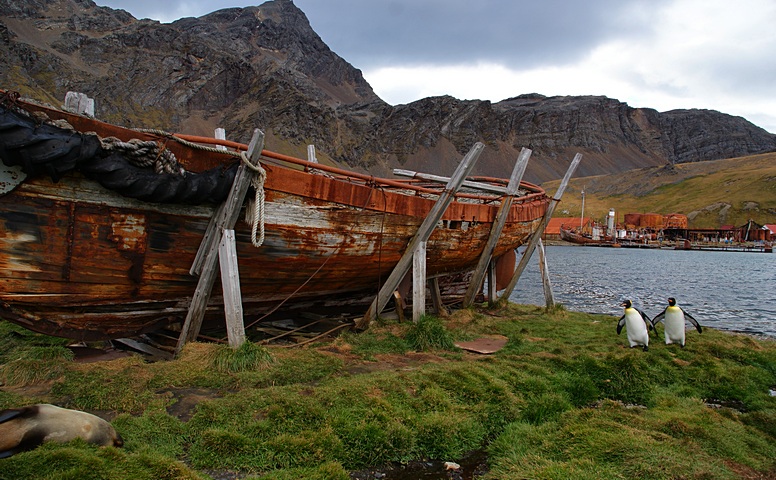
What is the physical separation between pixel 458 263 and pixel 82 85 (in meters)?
Answer: 119

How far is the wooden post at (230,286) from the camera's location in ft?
19.7

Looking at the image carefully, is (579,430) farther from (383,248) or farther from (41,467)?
(383,248)

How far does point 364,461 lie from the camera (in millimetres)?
3887

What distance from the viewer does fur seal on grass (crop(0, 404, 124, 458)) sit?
10.4ft

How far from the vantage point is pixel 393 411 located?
4539 mm

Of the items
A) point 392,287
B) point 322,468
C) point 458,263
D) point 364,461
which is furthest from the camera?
point 458,263

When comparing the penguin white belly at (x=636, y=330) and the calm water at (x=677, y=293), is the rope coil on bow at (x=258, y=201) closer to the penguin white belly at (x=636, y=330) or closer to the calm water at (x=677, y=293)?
the penguin white belly at (x=636, y=330)

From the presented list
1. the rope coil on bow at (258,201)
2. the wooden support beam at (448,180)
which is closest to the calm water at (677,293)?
the wooden support beam at (448,180)

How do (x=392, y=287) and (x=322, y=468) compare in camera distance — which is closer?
(x=322, y=468)

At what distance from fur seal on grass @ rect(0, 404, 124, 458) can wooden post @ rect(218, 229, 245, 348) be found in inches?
94.6

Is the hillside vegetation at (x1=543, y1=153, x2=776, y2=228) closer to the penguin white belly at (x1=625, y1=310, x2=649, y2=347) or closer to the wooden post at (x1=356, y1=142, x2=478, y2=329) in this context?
the penguin white belly at (x1=625, y1=310, x2=649, y2=347)

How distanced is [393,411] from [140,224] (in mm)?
4037

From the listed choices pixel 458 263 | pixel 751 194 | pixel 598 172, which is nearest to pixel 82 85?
pixel 458 263

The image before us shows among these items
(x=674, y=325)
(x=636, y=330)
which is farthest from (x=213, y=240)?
(x=674, y=325)
